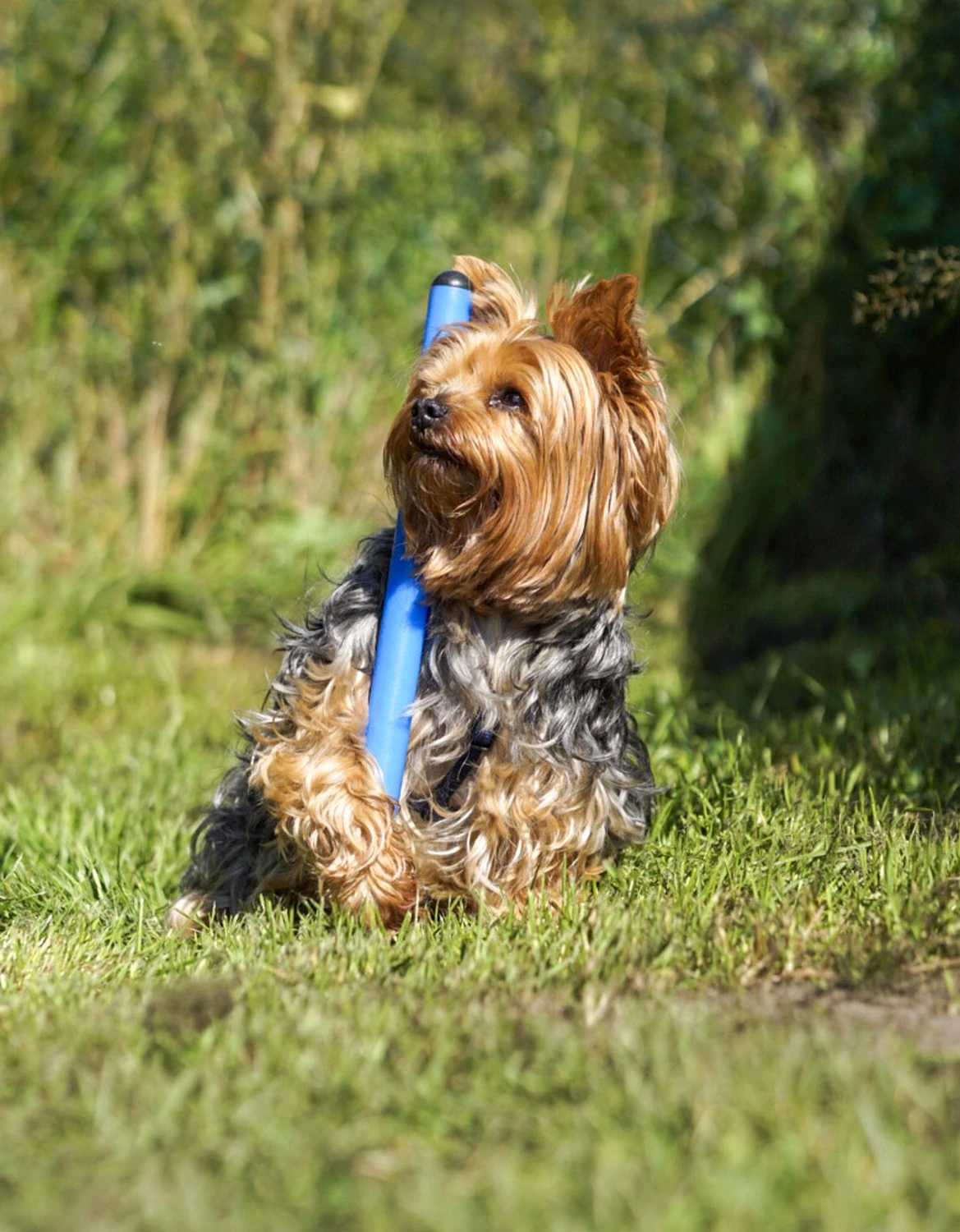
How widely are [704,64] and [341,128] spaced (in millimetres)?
1828

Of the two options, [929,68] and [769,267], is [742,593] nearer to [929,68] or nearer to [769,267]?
[769,267]

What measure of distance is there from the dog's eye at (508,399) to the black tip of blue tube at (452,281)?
0.33 metres

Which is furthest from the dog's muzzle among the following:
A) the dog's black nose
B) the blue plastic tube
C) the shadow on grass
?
the shadow on grass

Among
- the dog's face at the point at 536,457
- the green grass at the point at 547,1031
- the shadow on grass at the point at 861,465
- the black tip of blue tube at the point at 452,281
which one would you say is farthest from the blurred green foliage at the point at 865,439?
the black tip of blue tube at the point at 452,281

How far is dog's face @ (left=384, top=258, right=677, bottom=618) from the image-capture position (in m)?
3.09

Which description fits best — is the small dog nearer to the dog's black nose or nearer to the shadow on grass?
the dog's black nose

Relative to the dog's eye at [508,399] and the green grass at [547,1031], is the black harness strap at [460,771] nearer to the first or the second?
the green grass at [547,1031]

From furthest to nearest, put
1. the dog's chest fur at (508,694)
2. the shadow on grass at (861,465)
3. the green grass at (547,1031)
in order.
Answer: the shadow on grass at (861,465)
the dog's chest fur at (508,694)
the green grass at (547,1031)

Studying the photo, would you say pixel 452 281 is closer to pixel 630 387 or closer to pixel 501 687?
pixel 630 387

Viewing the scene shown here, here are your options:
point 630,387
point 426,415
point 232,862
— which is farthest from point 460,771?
point 630,387

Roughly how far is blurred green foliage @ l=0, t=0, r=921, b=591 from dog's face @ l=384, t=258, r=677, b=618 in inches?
145

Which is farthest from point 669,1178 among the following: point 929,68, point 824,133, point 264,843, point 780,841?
point 824,133

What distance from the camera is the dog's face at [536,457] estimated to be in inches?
122

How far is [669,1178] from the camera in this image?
1.83 metres
